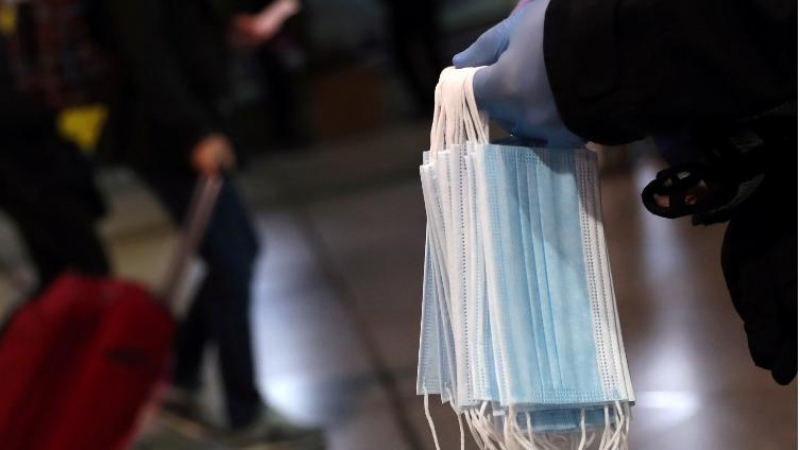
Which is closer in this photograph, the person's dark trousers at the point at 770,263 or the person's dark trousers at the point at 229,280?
the person's dark trousers at the point at 770,263

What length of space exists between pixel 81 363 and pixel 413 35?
1681 millimetres

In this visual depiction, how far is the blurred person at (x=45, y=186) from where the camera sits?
264 cm

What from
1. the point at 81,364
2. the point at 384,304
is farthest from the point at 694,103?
the point at 384,304

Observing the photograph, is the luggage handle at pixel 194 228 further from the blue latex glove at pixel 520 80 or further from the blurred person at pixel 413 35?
the blue latex glove at pixel 520 80

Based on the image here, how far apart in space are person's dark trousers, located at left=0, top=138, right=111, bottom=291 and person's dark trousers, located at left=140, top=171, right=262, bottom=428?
17 centimetres

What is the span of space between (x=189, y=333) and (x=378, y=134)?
2.94 meters

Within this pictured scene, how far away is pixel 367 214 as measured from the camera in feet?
16.2

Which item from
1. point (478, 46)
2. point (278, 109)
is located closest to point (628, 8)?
point (478, 46)

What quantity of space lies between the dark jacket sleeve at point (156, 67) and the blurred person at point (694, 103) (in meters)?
1.61

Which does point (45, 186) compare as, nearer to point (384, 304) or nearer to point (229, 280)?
point (229, 280)

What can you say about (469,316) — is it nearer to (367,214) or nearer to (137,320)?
(137,320)

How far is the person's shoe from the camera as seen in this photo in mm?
2730

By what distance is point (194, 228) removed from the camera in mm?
2604

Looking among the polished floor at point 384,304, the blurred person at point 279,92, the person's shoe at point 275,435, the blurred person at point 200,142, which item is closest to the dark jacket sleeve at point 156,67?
the blurred person at point 200,142
